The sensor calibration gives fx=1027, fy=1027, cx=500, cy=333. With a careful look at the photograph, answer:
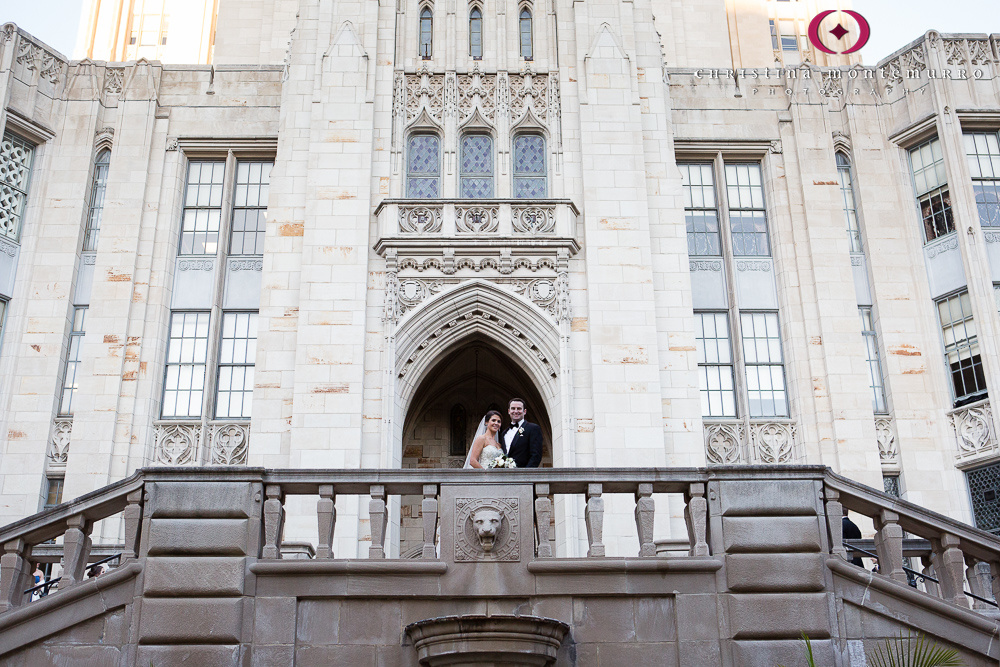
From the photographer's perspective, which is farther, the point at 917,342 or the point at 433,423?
the point at 433,423

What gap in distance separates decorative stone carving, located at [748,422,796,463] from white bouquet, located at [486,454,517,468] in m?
8.56

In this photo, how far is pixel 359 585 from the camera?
1064 centimetres

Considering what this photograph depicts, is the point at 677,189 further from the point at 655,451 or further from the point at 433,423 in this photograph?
the point at 433,423

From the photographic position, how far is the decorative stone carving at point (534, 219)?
760 inches

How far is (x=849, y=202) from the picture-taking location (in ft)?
72.5

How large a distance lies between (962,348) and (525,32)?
10975 millimetres

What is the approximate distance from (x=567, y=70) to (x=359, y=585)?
13.3 metres

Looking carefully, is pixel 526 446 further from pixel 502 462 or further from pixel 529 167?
pixel 529 167


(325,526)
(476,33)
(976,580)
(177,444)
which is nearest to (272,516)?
(325,526)

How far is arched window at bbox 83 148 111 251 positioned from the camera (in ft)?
69.2

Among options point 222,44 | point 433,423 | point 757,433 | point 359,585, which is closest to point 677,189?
point 757,433

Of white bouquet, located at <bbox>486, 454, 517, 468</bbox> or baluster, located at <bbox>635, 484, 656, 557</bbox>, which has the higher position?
white bouquet, located at <bbox>486, 454, 517, 468</bbox>

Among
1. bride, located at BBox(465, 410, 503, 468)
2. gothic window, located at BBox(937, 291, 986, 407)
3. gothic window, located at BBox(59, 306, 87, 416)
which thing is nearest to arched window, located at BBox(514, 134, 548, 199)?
bride, located at BBox(465, 410, 503, 468)

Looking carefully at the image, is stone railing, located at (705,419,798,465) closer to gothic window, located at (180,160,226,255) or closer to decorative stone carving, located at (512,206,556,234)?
decorative stone carving, located at (512,206,556,234)
